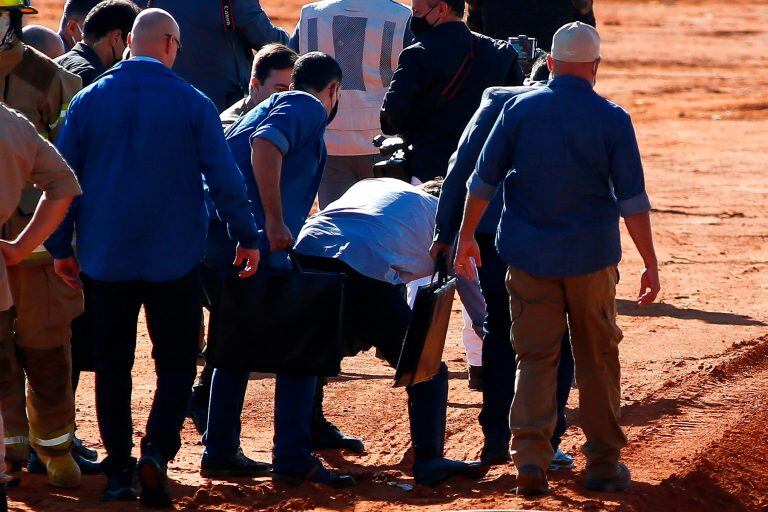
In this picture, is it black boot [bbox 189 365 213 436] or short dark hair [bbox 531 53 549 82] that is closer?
short dark hair [bbox 531 53 549 82]

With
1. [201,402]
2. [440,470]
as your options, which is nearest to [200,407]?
[201,402]

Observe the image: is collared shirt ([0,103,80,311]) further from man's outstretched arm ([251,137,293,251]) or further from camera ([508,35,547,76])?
camera ([508,35,547,76])

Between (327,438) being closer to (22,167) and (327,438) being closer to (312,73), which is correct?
(312,73)

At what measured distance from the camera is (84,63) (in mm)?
6621

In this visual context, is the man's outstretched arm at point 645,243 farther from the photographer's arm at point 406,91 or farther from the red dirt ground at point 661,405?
the photographer's arm at point 406,91

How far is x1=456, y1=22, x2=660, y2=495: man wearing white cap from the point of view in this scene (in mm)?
5473

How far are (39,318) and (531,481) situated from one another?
7.24 feet

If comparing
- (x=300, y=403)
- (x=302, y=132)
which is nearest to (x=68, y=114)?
(x=302, y=132)

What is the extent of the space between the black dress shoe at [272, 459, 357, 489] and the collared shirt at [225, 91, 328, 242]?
105 centimetres

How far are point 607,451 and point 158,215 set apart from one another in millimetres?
2119

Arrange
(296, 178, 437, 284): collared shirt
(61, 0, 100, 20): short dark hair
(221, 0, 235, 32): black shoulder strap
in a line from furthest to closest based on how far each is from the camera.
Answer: (221, 0, 235, 32): black shoulder strap < (61, 0, 100, 20): short dark hair < (296, 178, 437, 284): collared shirt

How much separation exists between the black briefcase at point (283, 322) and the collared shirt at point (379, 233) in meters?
0.18

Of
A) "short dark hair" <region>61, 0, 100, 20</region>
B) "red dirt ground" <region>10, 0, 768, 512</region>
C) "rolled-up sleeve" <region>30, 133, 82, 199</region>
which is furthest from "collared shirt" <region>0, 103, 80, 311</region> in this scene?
"short dark hair" <region>61, 0, 100, 20</region>

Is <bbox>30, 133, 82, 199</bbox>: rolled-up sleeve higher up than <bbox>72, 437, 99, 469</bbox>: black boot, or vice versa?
<bbox>30, 133, 82, 199</bbox>: rolled-up sleeve
